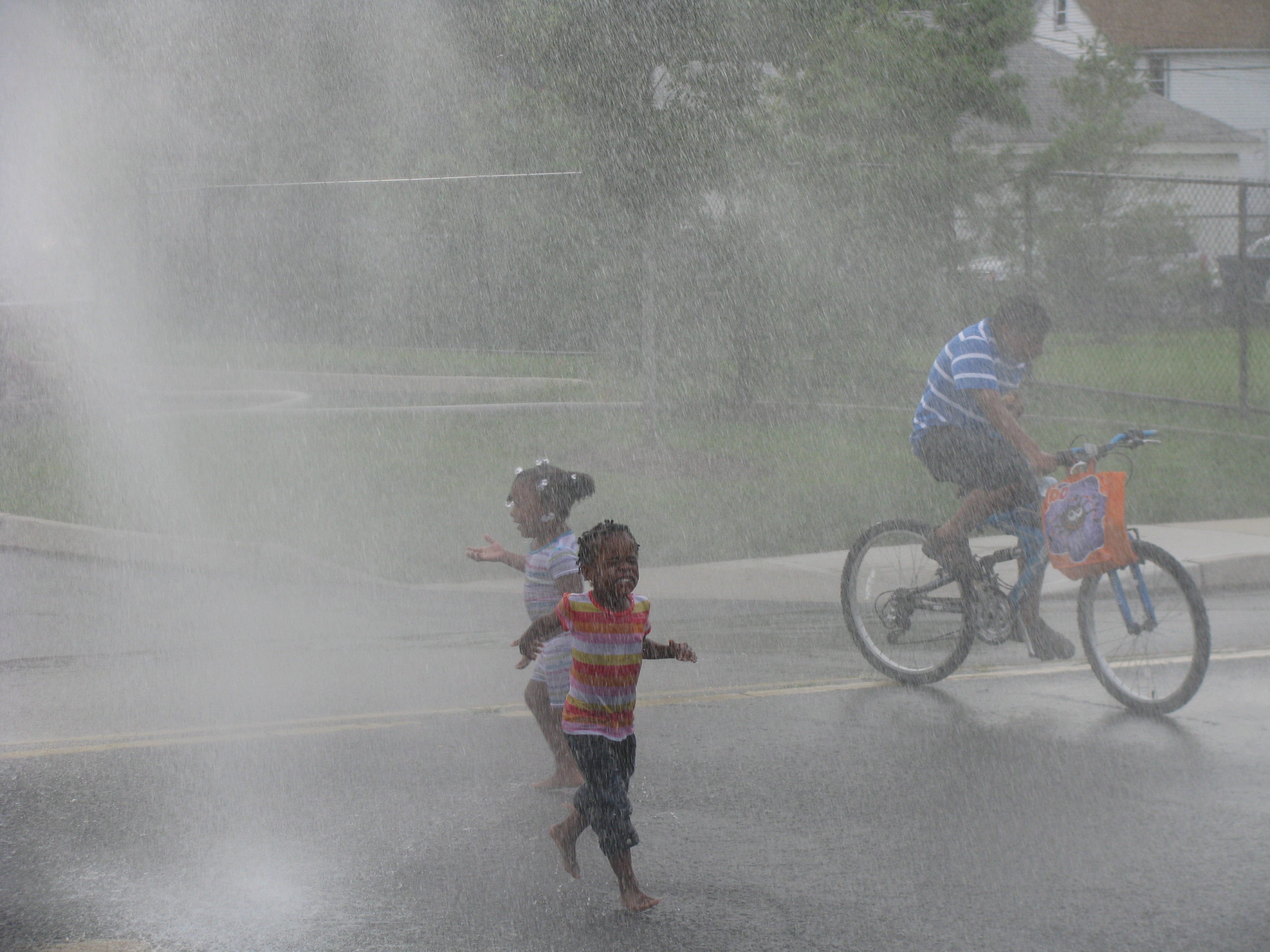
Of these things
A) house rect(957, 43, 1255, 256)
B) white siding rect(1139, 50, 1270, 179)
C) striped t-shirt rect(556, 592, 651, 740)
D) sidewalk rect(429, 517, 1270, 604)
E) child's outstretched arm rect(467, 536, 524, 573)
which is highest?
white siding rect(1139, 50, 1270, 179)

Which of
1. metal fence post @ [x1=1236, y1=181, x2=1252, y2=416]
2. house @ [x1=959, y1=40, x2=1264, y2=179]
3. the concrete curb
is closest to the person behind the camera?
the concrete curb

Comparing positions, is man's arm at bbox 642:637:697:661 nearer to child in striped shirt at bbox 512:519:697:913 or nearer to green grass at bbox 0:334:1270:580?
child in striped shirt at bbox 512:519:697:913

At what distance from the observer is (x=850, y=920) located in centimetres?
410

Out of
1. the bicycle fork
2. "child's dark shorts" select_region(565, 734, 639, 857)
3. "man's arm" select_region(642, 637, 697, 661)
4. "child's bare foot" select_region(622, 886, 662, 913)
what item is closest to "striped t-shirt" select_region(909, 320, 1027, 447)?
the bicycle fork

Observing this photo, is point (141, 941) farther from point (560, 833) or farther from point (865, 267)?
point (865, 267)

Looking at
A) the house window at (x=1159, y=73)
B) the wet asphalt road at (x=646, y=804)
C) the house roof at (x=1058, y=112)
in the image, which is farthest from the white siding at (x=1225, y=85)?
the wet asphalt road at (x=646, y=804)

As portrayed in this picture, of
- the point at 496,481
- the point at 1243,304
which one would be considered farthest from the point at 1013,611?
the point at 1243,304

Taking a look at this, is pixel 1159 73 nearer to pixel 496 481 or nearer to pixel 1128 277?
pixel 1128 277

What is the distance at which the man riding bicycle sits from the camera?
6457 mm

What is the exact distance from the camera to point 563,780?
5.27 metres

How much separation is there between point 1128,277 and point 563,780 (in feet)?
45.8

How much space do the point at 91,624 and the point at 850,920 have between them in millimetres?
5512

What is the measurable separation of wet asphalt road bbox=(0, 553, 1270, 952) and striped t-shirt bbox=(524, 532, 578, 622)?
690 millimetres

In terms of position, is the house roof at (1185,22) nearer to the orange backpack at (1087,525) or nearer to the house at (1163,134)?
the house at (1163,134)
